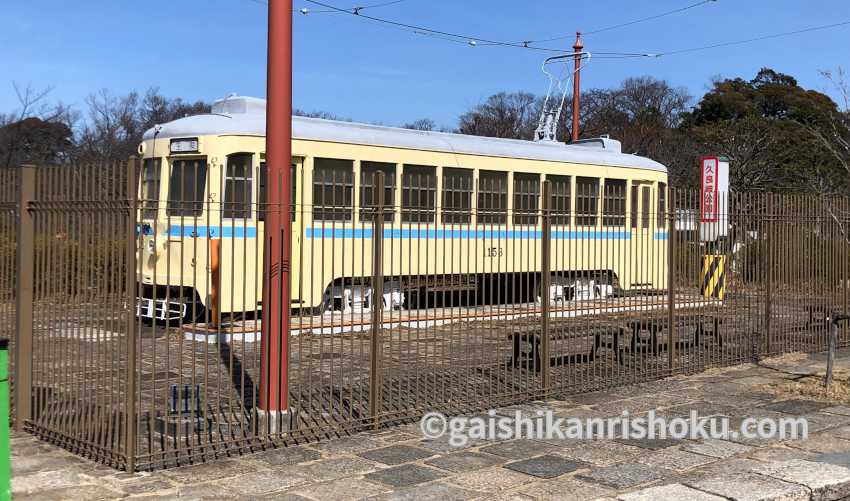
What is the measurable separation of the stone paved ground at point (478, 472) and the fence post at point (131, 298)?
24cm

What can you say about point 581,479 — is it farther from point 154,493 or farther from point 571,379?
point 571,379

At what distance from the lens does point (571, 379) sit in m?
9.34

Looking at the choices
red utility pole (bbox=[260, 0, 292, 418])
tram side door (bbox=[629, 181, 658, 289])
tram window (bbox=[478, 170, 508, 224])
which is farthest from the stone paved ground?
tram window (bbox=[478, 170, 508, 224])

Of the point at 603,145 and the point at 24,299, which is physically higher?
the point at 603,145

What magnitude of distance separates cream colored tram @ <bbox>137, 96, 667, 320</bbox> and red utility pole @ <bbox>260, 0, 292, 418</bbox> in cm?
17

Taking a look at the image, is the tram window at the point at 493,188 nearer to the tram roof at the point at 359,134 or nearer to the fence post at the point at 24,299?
the tram roof at the point at 359,134

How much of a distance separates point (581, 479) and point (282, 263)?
8.73 feet

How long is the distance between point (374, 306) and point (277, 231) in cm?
104

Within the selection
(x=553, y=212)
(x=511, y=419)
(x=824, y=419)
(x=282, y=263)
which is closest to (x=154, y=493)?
(x=282, y=263)

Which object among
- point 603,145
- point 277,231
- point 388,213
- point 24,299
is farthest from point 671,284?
point 603,145

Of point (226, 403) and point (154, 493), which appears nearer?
point (154, 493)

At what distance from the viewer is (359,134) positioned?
13.5 m

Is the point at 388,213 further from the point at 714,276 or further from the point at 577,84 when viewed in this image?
the point at 577,84

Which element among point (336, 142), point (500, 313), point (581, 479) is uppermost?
point (336, 142)
